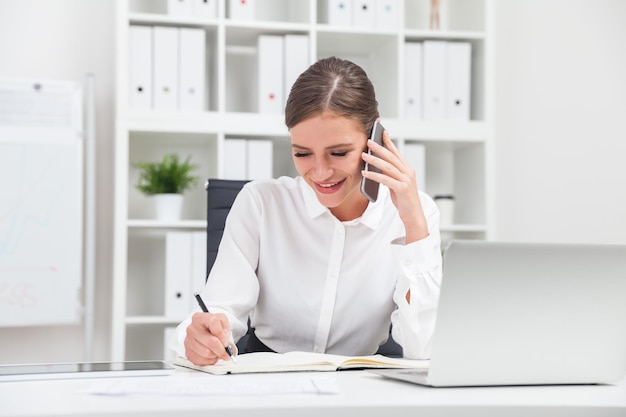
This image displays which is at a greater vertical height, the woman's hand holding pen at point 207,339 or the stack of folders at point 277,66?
the stack of folders at point 277,66

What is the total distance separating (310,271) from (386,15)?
173 cm

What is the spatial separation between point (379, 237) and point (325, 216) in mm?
123

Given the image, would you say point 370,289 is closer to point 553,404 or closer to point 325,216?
point 325,216

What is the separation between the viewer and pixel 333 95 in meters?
1.48

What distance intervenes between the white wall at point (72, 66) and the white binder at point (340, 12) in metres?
0.89

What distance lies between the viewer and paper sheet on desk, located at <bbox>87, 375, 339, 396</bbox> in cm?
84

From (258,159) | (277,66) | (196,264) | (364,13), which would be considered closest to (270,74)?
(277,66)

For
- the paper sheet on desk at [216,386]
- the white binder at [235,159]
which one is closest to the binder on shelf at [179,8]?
the white binder at [235,159]

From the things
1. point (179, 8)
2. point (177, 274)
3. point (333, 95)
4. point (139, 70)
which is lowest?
point (177, 274)

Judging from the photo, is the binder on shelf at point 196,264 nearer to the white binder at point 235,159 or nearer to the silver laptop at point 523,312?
the white binder at point 235,159

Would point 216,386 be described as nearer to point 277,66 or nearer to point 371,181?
point 371,181

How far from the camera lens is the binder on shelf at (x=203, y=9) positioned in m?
2.96

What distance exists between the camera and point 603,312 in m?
0.93

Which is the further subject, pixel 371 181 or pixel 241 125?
pixel 241 125
